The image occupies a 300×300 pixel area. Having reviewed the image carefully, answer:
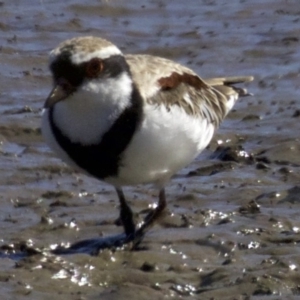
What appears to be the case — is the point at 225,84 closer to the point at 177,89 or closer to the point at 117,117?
the point at 177,89

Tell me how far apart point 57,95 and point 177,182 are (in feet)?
8.18

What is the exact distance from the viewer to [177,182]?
9656 millimetres

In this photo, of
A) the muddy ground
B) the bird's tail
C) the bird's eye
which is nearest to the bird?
the bird's eye

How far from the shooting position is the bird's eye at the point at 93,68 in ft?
24.5

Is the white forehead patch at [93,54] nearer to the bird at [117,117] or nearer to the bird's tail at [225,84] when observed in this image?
the bird at [117,117]

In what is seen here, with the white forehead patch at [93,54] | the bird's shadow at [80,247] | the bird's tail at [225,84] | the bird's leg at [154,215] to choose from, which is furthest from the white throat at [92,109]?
the bird's tail at [225,84]

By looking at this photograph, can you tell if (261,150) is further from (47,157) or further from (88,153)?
(88,153)

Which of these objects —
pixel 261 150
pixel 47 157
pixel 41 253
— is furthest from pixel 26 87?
pixel 41 253

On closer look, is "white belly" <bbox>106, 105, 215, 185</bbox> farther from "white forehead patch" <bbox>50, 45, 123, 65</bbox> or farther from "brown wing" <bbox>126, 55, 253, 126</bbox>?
"white forehead patch" <bbox>50, 45, 123, 65</bbox>

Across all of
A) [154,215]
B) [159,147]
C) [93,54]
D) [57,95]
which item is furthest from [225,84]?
[57,95]

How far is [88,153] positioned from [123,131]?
0.27 m

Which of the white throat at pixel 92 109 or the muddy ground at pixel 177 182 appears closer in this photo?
the white throat at pixel 92 109

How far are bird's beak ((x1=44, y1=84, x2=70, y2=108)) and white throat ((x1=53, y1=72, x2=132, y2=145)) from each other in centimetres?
6

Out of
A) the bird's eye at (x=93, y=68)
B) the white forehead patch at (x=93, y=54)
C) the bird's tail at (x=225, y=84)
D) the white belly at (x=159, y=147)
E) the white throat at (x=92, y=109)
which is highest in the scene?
the white forehead patch at (x=93, y=54)
